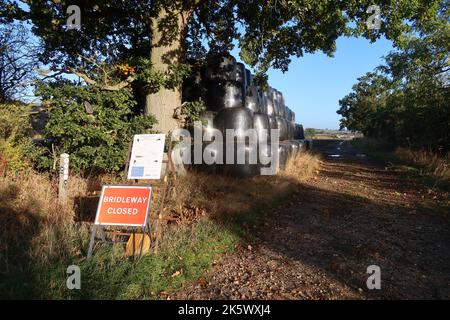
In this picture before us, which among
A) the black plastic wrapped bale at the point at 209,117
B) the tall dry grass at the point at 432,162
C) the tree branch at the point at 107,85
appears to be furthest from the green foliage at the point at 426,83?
the tree branch at the point at 107,85

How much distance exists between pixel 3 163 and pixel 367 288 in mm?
7090

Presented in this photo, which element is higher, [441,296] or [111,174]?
[111,174]

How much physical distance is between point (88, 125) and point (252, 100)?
6.33m

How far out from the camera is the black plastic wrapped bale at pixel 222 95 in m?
11.1

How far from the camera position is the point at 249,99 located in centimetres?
1245

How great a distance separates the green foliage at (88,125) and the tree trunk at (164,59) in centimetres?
66

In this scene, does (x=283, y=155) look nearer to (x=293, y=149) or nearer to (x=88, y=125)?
(x=293, y=149)

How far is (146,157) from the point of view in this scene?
227 inches

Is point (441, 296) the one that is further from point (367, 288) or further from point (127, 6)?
point (127, 6)

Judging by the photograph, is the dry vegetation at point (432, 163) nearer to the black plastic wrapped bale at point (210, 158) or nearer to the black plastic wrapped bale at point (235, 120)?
the black plastic wrapped bale at point (235, 120)

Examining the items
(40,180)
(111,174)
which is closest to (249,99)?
(111,174)

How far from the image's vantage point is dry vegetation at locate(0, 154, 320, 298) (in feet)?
13.3

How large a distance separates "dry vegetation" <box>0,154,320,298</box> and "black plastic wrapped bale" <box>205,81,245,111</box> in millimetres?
2557
